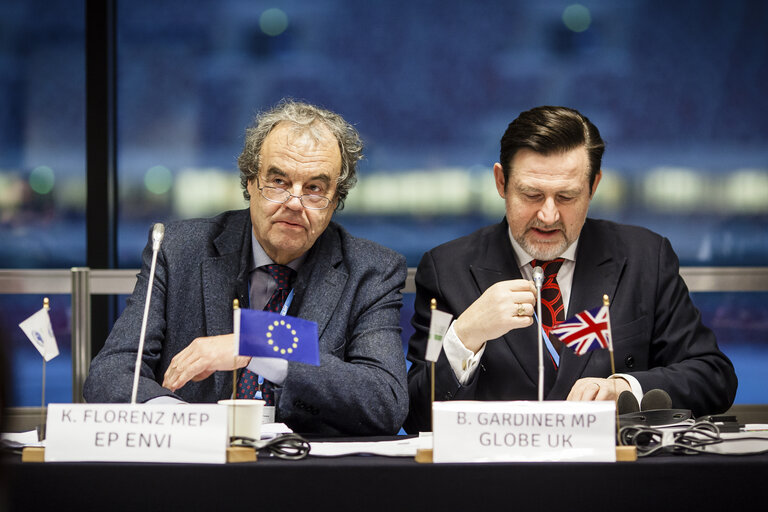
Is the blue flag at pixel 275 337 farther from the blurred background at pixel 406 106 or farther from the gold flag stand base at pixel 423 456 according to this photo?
the blurred background at pixel 406 106

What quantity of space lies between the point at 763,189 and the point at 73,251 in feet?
13.0

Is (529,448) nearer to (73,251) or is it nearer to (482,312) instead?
(482,312)

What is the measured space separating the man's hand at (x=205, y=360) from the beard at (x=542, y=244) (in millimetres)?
947

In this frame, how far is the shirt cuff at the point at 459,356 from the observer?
2256 mm

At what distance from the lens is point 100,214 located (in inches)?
177

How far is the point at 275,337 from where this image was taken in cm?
165

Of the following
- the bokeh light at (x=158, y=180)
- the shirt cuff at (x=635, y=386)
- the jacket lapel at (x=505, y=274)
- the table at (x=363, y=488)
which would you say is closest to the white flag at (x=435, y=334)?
the table at (x=363, y=488)

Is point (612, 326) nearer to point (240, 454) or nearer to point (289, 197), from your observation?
point (289, 197)

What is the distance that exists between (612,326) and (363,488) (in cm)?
128

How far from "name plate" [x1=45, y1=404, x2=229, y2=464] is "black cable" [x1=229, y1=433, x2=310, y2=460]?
0.08 metres

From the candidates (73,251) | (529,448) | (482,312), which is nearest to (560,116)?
(482,312)

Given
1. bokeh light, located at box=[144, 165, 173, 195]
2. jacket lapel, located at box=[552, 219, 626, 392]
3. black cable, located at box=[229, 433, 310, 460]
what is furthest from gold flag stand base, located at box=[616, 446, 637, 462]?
bokeh light, located at box=[144, 165, 173, 195]

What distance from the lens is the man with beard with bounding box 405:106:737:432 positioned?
2.33 metres

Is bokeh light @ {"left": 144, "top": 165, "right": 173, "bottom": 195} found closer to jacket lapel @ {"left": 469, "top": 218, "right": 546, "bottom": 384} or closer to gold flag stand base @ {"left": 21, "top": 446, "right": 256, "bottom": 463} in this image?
jacket lapel @ {"left": 469, "top": 218, "right": 546, "bottom": 384}
